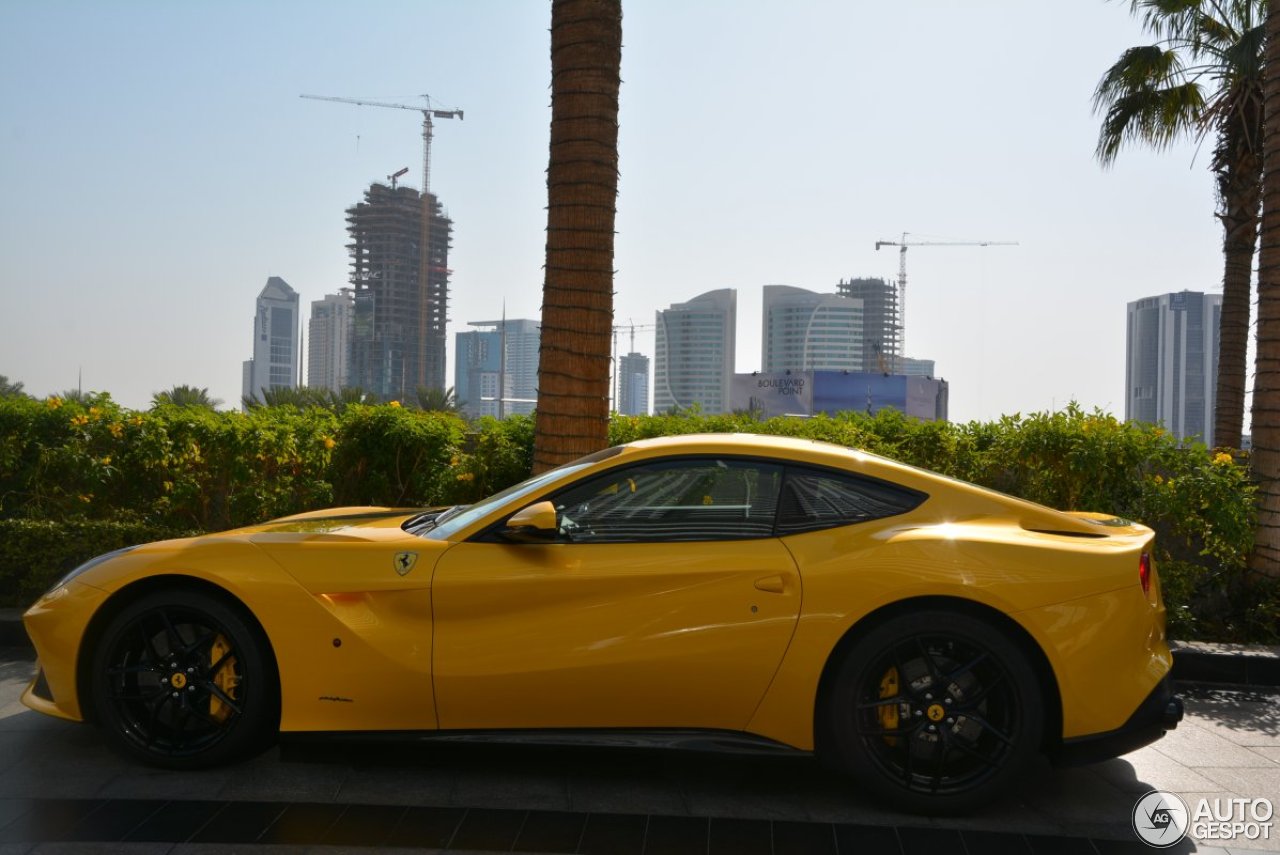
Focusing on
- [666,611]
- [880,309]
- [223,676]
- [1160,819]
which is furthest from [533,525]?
[880,309]

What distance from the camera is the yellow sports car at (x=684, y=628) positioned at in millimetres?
3537

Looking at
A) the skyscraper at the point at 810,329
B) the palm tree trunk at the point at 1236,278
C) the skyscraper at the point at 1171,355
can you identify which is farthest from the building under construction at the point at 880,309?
the palm tree trunk at the point at 1236,278

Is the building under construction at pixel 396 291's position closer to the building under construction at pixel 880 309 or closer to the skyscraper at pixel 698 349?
the skyscraper at pixel 698 349

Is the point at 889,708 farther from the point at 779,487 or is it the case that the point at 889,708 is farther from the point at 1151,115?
the point at 1151,115

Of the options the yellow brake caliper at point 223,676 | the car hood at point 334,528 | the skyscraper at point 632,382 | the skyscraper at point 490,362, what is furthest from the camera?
the skyscraper at point 632,382

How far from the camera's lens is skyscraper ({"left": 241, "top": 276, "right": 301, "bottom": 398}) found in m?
124

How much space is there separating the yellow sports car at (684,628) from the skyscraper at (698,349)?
151108 mm

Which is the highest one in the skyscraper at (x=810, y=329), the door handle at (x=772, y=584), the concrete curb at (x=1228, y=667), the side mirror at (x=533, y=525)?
the skyscraper at (x=810, y=329)

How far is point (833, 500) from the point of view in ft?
12.3

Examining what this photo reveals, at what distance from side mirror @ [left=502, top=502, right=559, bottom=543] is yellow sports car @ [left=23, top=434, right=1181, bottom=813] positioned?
11 millimetres

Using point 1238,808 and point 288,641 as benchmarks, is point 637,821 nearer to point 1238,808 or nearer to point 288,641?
point 288,641

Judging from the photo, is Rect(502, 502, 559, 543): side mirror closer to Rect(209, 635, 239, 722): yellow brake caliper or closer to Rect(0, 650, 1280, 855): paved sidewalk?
Rect(0, 650, 1280, 855): paved sidewalk

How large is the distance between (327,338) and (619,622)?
129 metres

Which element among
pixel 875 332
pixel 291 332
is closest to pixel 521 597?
pixel 291 332
